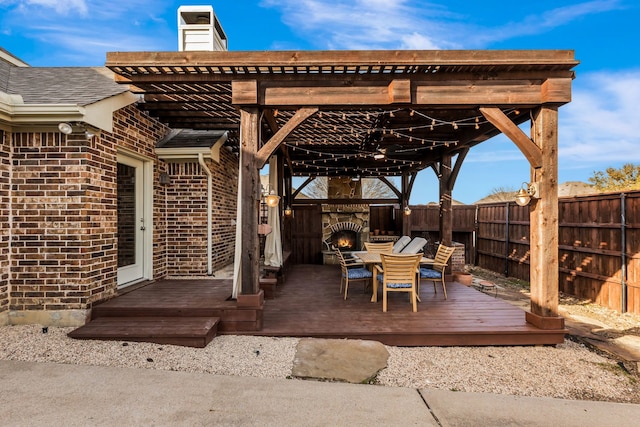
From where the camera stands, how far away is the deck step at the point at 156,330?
3529 mm

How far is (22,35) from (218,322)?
39.2ft

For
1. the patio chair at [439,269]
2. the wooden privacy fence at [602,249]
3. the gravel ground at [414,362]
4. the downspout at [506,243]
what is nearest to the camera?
the gravel ground at [414,362]

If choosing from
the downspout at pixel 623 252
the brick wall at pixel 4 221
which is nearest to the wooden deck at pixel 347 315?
the brick wall at pixel 4 221

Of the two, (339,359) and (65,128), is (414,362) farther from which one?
(65,128)

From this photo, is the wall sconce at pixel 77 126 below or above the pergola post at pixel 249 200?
above

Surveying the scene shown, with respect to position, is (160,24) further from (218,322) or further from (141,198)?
(218,322)

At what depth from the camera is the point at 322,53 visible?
3.75m

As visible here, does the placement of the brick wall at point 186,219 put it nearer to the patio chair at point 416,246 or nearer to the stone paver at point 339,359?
the stone paver at point 339,359

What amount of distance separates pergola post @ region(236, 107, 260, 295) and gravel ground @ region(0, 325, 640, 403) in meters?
0.68

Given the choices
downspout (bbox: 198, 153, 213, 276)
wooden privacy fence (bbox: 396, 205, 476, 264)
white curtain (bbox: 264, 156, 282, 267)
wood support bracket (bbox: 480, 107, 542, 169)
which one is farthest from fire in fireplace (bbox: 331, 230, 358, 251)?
wood support bracket (bbox: 480, 107, 542, 169)

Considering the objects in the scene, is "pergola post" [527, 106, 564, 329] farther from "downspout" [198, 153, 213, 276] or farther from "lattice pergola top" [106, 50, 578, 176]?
"downspout" [198, 153, 213, 276]

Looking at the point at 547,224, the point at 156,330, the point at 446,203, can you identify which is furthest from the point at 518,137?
the point at 156,330

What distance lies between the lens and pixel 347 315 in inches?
174

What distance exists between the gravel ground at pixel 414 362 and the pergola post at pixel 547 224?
18.1 inches
